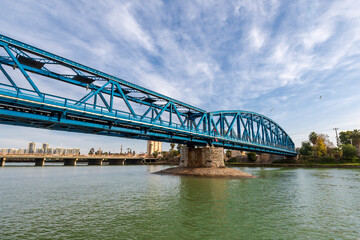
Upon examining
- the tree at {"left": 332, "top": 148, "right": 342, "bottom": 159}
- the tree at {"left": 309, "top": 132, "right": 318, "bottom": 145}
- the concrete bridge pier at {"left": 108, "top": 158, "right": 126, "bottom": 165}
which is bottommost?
the concrete bridge pier at {"left": 108, "top": 158, "right": 126, "bottom": 165}

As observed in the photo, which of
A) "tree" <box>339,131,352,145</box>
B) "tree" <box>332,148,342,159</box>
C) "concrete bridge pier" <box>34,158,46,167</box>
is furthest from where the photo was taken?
"tree" <box>339,131,352,145</box>

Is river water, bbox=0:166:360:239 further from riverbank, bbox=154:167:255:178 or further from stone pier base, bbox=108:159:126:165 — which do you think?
stone pier base, bbox=108:159:126:165

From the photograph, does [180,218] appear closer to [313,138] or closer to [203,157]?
[203,157]

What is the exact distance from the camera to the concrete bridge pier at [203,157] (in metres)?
49.0

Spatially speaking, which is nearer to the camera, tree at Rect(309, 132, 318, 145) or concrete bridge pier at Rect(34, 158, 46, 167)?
concrete bridge pier at Rect(34, 158, 46, 167)

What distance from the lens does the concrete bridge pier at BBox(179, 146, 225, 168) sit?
49.0m

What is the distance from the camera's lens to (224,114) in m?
66.0

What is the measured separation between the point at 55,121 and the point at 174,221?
2290 cm

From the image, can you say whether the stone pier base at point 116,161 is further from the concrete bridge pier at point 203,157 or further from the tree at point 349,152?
the tree at point 349,152

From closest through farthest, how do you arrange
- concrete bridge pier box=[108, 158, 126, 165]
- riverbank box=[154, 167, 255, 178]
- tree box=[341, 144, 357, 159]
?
riverbank box=[154, 167, 255, 178], tree box=[341, 144, 357, 159], concrete bridge pier box=[108, 158, 126, 165]

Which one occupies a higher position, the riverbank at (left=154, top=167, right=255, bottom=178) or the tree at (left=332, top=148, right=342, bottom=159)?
the tree at (left=332, top=148, right=342, bottom=159)

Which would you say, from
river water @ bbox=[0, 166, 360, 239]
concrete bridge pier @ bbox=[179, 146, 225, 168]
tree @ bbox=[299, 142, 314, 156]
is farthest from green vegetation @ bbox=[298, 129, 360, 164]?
river water @ bbox=[0, 166, 360, 239]

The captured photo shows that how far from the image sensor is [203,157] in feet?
165

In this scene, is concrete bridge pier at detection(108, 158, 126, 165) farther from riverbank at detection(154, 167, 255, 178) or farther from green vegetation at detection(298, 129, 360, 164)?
green vegetation at detection(298, 129, 360, 164)
